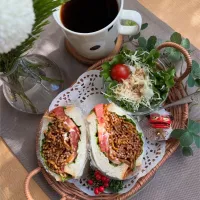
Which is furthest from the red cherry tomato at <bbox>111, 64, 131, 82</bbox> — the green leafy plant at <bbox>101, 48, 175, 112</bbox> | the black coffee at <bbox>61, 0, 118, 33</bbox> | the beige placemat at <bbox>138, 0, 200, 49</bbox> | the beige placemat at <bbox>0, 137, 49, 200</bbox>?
the beige placemat at <bbox>0, 137, 49, 200</bbox>

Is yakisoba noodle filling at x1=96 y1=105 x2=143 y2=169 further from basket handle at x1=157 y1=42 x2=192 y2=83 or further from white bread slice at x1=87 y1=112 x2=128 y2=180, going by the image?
basket handle at x1=157 y1=42 x2=192 y2=83

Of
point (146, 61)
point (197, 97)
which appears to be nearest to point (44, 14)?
point (146, 61)

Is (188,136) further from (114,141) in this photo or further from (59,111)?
(59,111)

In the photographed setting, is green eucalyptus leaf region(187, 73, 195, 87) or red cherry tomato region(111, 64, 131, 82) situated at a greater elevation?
green eucalyptus leaf region(187, 73, 195, 87)

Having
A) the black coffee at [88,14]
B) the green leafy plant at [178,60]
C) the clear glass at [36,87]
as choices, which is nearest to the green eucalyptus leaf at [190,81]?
the green leafy plant at [178,60]

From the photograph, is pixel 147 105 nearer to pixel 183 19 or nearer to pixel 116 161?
pixel 116 161

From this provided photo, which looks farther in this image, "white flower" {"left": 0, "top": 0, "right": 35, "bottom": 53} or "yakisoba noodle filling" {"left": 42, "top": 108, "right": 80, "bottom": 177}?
"yakisoba noodle filling" {"left": 42, "top": 108, "right": 80, "bottom": 177}

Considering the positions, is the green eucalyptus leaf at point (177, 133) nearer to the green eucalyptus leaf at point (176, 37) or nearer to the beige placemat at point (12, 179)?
the green eucalyptus leaf at point (176, 37)

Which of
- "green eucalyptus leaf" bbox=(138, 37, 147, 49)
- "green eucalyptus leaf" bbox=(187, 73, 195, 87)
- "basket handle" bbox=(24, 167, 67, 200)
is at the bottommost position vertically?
"basket handle" bbox=(24, 167, 67, 200)
